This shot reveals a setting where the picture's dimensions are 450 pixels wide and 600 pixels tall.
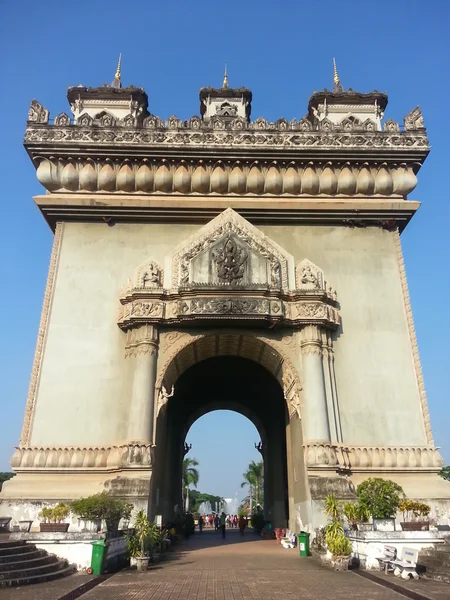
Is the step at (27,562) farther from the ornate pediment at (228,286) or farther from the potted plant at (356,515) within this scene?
the ornate pediment at (228,286)

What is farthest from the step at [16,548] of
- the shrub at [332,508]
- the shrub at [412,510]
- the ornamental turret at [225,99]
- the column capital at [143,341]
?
the ornamental turret at [225,99]

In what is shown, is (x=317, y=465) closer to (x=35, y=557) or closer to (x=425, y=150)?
(x=35, y=557)

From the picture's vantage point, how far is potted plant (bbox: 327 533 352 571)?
1088cm

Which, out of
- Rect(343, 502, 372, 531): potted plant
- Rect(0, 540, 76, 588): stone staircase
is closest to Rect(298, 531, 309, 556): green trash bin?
Rect(343, 502, 372, 531): potted plant

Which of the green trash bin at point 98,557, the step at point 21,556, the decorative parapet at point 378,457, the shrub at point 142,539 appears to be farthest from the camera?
the decorative parapet at point 378,457

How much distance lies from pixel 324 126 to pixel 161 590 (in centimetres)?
1616

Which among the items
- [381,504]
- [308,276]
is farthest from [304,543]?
[308,276]

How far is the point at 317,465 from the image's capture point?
14.0m

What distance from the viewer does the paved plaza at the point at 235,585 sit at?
321 inches

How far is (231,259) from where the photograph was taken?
16.3m

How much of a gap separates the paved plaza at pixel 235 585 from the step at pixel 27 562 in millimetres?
696

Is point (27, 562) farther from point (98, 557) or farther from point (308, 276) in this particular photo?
point (308, 276)

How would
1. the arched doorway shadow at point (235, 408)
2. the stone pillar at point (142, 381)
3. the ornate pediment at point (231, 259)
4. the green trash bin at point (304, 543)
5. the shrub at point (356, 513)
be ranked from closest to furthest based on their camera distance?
the shrub at point (356, 513), the green trash bin at point (304, 543), the stone pillar at point (142, 381), the ornate pediment at point (231, 259), the arched doorway shadow at point (235, 408)

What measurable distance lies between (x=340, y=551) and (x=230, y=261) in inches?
356
